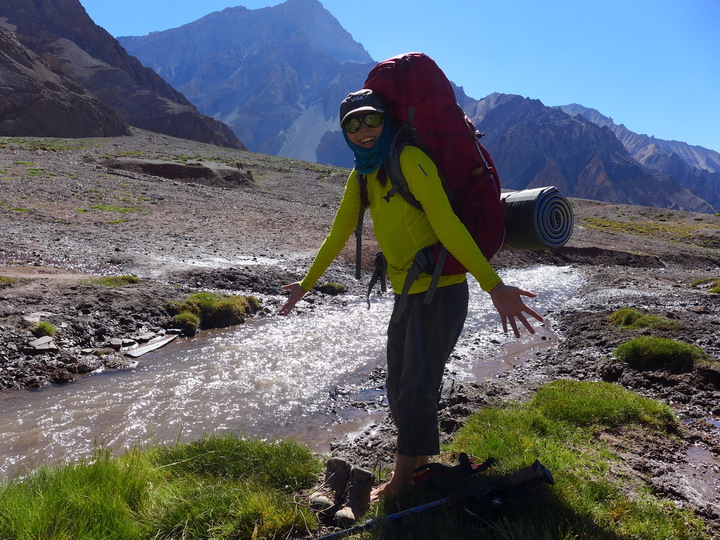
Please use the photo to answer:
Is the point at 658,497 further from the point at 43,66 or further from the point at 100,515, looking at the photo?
the point at 43,66

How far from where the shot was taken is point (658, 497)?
4371mm

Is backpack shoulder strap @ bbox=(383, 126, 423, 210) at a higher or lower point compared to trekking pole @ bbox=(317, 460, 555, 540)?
higher

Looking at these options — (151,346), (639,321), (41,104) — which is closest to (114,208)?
(151,346)

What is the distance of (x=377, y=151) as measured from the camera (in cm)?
363

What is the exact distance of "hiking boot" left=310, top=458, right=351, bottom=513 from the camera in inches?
161

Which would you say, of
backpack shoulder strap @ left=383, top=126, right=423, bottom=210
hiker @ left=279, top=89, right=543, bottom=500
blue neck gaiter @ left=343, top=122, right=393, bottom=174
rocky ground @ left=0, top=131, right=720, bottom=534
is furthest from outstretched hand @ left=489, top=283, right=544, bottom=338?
rocky ground @ left=0, top=131, right=720, bottom=534

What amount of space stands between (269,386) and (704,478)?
6.21 m

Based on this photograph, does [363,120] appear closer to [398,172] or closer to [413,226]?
[398,172]

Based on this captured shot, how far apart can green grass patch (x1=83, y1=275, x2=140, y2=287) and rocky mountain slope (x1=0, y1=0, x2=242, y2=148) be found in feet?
473

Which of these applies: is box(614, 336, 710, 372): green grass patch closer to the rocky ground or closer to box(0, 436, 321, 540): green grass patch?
the rocky ground

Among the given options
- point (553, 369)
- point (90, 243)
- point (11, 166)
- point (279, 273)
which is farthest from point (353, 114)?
point (11, 166)

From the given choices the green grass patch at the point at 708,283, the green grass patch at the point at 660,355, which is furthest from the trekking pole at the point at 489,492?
the green grass patch at the point at 708,283

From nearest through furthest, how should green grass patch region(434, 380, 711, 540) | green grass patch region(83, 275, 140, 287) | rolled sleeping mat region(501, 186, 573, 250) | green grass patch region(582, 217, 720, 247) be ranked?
green grass patch region(434, 380, 711, 540)
rolled sleeping mat region(501, 186, 573, 250)
green grass patch region(83, 275, 140, 287)
green grass patch region(582, 217, 720, 247)

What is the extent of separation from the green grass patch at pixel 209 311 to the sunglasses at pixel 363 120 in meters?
8.84
